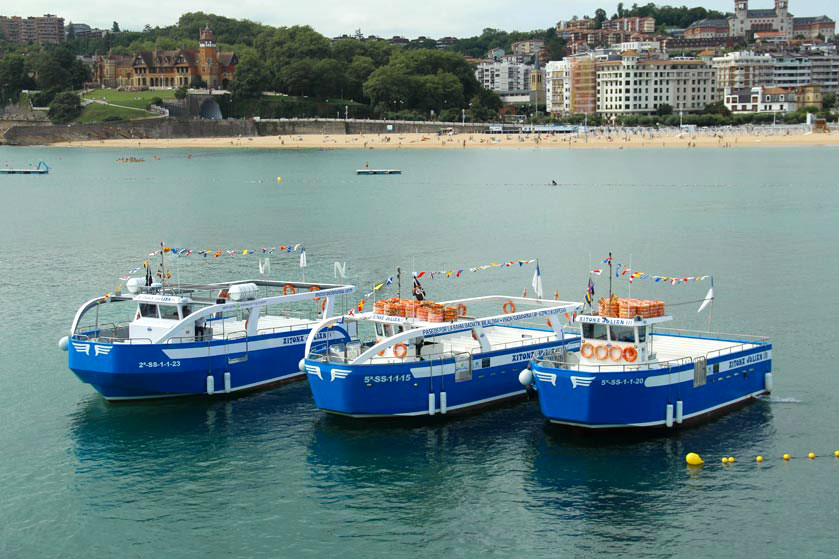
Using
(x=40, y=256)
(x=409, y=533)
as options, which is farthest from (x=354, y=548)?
(x=40, y=256)

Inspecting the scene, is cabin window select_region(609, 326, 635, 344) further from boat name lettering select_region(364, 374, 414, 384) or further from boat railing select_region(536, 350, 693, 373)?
boat name lettering select_region(364, 374, 414, 384)

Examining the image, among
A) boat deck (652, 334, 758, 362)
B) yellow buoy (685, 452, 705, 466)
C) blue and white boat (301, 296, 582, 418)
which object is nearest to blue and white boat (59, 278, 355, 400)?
blue and white boat (301, 296, 582, 418)

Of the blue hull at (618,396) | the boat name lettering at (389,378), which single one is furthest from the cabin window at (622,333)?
the boat name lettering at (389,378)

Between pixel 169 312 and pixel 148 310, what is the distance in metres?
0.72

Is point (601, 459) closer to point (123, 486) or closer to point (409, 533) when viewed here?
point (409, 533)

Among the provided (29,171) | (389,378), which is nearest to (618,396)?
(389,378)

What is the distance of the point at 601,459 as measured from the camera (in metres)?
26.9

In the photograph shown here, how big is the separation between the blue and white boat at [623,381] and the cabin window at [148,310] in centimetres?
1141

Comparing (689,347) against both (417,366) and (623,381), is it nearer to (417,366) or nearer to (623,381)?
(623,381)

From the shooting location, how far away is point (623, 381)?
2709 centimetres

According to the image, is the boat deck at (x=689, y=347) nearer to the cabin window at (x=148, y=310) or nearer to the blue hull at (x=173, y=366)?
the blue hull at (x=173, y=366)

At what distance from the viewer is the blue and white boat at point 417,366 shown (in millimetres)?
28625

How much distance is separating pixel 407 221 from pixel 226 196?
3378 cm

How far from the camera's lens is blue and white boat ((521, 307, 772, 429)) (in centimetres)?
2719
